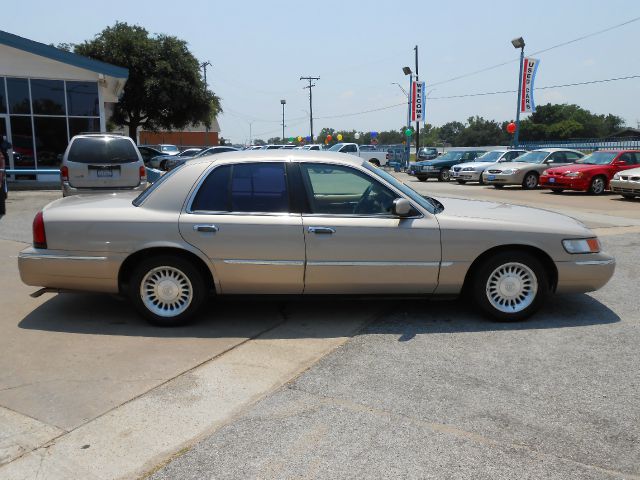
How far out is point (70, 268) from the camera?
15.6 feet

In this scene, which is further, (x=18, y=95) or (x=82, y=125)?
(x=82, y=125)

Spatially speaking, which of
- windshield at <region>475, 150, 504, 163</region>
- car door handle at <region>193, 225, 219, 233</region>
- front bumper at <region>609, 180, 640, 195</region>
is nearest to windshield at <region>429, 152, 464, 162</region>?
windshield at <region>475, 150, 504, 163</region>

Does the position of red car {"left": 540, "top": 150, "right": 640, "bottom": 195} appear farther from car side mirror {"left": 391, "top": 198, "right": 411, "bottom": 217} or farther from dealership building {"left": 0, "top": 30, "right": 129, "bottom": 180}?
dealership building {"left": 0, "top": 30, "right": 129, "bottom": 180}

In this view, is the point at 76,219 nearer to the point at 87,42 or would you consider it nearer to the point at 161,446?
the point at 161,446

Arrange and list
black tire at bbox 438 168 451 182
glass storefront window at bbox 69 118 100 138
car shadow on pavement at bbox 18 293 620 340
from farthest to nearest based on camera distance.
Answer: black tire at bbox 438 168 451 182 < glass storefront window at bbox 69 118 100 138 < car shadow on pavement at bbox 18 293 620 340

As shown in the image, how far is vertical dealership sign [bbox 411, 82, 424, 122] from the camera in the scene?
36.4m

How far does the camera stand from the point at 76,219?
4.74 metres

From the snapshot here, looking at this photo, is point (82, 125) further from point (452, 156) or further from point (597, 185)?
point (597, 185)

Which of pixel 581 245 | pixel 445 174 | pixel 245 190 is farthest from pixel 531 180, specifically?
pixel 245 190

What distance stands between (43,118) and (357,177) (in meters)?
19.5

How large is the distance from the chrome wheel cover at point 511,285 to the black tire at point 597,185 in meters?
15.1

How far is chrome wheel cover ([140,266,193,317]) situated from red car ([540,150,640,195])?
1661 cm

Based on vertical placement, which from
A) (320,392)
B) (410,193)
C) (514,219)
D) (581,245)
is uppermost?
(410,193)

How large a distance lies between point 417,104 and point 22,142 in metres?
24.7
